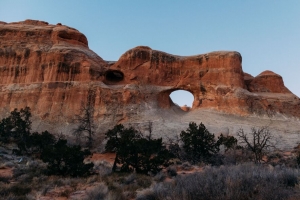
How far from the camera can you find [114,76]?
44.6 meters

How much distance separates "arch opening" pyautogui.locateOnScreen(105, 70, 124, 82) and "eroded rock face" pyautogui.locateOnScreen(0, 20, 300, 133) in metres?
0.18

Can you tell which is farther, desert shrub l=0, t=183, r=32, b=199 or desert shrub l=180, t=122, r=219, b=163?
desert shrub l=180, t=122, r=219, b=163

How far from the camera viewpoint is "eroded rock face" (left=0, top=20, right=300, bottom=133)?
123 ft

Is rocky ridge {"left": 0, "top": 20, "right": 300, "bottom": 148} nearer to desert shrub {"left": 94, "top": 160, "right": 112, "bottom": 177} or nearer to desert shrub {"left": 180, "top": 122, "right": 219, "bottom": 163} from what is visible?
desert shrub {"left": 180, "top": 122, "right": 219, "bottom": 163}

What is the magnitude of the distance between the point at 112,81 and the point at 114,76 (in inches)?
59.5

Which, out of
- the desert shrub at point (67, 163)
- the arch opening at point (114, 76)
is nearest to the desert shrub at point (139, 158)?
the desert shrub at point (67, 163)

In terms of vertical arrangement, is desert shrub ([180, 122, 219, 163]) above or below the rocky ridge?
below

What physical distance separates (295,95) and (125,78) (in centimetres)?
2914

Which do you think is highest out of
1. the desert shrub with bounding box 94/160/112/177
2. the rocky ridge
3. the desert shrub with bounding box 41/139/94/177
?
the rocky ridge

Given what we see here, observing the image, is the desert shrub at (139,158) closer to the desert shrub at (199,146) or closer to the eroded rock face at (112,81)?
the desert shrub at (199,146)

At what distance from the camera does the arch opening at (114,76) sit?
4331cm

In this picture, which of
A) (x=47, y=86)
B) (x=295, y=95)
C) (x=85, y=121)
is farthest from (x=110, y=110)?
(x=295, y=95)

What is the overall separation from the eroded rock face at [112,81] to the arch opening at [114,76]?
180mm

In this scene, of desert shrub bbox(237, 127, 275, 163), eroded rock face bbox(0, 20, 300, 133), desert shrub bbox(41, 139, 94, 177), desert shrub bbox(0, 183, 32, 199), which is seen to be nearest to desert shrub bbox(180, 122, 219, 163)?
desert shrub bbox(237, 127, 275, 163)
